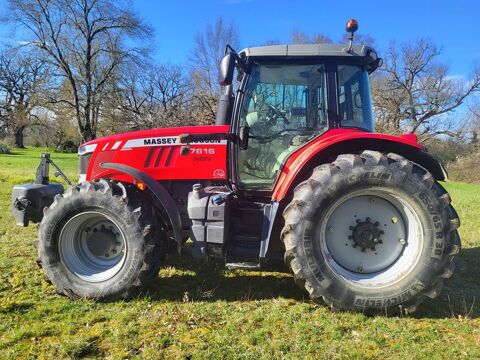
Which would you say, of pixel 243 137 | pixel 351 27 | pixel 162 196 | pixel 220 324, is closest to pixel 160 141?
pixel 162 196

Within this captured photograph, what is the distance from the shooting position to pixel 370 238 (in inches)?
148

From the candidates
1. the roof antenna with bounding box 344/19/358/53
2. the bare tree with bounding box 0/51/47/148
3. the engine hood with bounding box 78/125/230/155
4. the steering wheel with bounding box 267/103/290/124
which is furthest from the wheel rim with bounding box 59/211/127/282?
the bare tree with bounding box 0/51/47/148

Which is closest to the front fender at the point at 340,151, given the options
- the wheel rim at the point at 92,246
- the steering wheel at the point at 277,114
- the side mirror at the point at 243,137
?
the steering wheel at the point at 277,114

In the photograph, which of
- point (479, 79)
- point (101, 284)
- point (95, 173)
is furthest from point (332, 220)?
point (479, 79)

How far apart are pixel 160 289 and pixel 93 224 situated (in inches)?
35.9

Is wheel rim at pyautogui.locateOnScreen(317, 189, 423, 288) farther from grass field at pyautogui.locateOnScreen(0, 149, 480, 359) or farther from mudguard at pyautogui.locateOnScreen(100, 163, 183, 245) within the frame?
mudguard at pyautogui.locateOnScreen(100, 163, 183, 245)

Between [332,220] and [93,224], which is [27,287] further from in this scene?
[332,220]

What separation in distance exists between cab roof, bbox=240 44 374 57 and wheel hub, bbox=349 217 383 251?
5.31 feet

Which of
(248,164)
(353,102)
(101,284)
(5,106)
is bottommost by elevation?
(101,284)

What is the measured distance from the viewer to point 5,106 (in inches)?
1887

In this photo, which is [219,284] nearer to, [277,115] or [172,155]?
[172,155]

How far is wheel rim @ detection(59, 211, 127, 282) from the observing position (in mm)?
3961

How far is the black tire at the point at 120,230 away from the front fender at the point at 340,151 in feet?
3.98

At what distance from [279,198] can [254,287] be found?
42.3 inches
